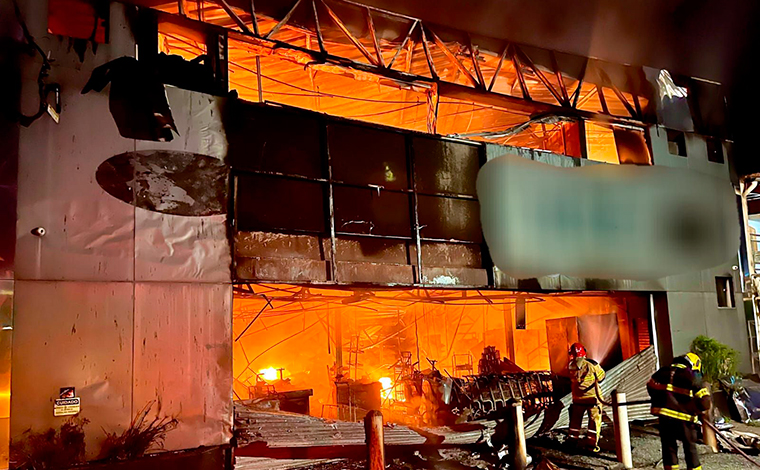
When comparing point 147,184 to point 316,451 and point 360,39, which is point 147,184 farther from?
point 360,39

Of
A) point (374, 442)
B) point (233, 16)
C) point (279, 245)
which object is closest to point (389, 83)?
point (233, 16)

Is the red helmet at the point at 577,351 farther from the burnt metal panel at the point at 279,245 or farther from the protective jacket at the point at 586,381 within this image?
the burnt metal panel at the point at 279,245

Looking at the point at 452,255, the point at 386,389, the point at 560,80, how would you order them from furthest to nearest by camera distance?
1. the point at 386,389
2. the point at 560,80
3. the point at 452,255

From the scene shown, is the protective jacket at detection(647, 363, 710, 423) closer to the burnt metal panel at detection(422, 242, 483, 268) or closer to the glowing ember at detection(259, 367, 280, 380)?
the burnt metal panel at detection(422, 242, 483, 268)

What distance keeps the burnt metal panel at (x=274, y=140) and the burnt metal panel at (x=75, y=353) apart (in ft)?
8.97

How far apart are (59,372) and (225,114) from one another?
170 inches

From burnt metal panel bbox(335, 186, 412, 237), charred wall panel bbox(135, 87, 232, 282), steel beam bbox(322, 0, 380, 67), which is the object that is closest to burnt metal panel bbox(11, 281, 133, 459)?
charred wall panel bbox(135, 87, 232, 282)

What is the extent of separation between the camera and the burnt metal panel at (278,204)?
8.39m

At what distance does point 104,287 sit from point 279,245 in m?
2.62

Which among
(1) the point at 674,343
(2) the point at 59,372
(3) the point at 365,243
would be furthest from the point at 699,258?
(2) the point at 59,372

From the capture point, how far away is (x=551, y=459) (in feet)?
30.0

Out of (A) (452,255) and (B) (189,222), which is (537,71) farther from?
(B) (189,222)

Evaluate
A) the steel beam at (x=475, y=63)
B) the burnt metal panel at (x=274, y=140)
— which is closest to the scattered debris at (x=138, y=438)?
the burnt metal panel at (x=274, y=140)

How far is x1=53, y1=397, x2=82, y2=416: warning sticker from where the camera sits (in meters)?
6.57
